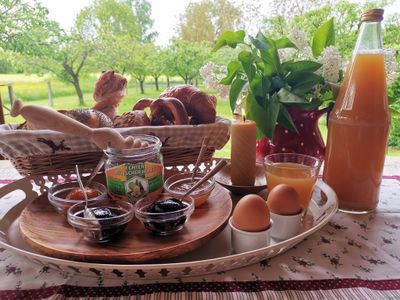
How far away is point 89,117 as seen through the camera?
0.67 metres

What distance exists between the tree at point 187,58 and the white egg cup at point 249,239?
4.16 feet

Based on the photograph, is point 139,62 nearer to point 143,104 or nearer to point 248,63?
point 143,104

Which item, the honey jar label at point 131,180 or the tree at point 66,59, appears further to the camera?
the tree at point 66,59

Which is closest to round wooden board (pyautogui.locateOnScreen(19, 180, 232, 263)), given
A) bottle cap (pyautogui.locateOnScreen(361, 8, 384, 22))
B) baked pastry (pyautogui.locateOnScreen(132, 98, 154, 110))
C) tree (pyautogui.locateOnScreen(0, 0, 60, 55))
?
baked pastry (pyautogui.locateOnScreen(132, 98, 154, 110))

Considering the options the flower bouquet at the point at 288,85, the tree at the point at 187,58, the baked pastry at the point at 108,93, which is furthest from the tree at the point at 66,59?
the flower bouquet at the point at 288,85

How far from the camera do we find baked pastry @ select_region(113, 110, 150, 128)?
2.30 feet

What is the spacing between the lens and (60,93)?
170cm

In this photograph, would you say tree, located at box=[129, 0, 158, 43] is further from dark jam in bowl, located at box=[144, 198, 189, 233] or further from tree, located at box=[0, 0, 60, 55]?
dark jam in bowl, located at box=[144, 198, 189, 233]

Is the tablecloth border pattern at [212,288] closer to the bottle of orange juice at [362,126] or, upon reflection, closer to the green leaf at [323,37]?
the bottle of orange juice at [362,126]

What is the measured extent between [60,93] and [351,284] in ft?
5.55

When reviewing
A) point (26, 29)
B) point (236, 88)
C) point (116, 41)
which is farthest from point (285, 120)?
point (26, 29)

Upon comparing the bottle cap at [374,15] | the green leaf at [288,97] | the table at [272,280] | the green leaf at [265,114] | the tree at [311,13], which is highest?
the tree at [311,13]

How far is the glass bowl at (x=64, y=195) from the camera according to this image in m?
0.53

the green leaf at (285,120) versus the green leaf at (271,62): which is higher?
the green leaf at (271,62)
